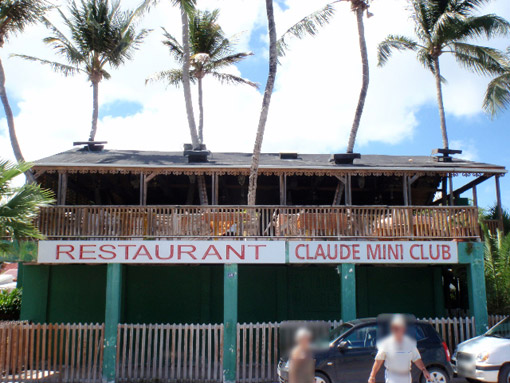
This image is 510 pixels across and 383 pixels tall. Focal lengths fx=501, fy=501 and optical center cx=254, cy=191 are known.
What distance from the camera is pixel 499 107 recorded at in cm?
2266

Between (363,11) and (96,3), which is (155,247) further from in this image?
(96,3)

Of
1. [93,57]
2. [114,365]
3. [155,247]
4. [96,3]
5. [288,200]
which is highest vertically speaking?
[96,3]

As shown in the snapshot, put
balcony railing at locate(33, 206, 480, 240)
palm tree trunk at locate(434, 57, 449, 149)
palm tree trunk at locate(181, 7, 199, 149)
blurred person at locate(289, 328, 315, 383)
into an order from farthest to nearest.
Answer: palm tree trunk at locate(434, 57, 449, 149), palm tree trunk at locate(181, 7, 199, 149), balcony railing at locate(33, 206, 480, 240), blurred person at locate(289, 328, 315, 383)

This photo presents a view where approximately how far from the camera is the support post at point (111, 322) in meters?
12.3

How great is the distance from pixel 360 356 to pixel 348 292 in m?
3.29

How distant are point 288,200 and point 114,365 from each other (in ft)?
30.4

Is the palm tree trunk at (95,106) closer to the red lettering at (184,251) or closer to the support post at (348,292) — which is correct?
the red lettering at (184,251)

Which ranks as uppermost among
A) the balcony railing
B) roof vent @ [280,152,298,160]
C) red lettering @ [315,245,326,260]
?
roof vent @ [280,152,298,160]

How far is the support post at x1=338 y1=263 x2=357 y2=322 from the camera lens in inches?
515

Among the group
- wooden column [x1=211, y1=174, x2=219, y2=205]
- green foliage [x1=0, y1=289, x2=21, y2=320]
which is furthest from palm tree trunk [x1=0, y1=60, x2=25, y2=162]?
wooden column [x1=211, y1=174, x2=219, y2=205]

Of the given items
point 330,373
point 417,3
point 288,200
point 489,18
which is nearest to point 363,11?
point 417,3

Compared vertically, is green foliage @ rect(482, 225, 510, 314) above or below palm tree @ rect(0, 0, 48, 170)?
below

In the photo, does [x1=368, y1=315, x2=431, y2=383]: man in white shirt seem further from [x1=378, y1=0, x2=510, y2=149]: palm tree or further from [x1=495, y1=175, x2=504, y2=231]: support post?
[x1=378, y1=0, x2=510, y2=149]: palm tree

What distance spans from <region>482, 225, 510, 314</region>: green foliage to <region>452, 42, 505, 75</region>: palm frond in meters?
10.5
